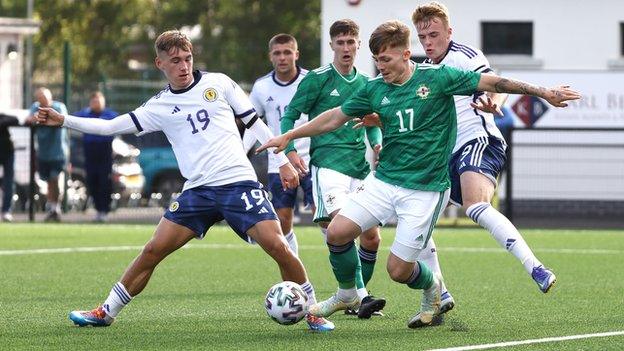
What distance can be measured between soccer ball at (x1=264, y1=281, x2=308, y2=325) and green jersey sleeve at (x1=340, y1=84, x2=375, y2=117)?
1.19m

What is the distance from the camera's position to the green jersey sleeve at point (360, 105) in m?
9.53

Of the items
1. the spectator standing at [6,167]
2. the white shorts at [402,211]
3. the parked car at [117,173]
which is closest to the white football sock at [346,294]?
the white shorts at [402,211]

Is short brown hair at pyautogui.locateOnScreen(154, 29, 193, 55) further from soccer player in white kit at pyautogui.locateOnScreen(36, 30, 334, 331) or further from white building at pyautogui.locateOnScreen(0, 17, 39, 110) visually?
white building at pyautogui.locateOnScreen(0, 17, 39, 110)

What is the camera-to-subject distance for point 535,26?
28.9 metres

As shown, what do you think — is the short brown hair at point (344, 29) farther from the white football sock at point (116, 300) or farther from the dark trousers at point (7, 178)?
the dark trousers at point (7, 178)

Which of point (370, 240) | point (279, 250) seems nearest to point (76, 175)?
point (370, 240)

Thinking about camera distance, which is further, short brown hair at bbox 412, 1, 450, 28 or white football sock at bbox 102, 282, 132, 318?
short brown hair at bbox 412, 1, 450, 28

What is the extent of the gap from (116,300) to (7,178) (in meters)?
13.3

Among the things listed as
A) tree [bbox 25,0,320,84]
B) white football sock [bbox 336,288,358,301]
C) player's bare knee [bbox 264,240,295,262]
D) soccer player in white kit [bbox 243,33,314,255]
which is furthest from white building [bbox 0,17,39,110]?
player's bare knee [bbox 264,240,295,262]

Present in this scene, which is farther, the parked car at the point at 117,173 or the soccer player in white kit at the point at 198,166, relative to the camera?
the parked car at the point at 117,173

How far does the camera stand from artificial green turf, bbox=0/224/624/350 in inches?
367

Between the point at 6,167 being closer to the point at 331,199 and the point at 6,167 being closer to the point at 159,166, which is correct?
the point at 159,166

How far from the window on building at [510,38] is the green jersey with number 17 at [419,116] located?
19.8 m

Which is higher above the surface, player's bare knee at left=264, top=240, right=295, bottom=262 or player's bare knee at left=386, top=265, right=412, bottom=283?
player's bare knee at left=264, top=240, right=295, bottom=262
